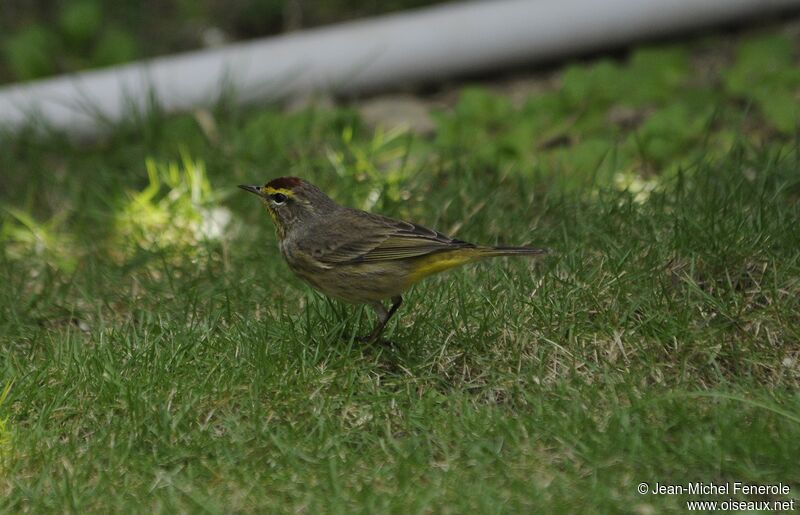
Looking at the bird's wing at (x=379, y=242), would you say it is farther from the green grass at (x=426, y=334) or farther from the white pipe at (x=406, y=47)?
the white pipe at (x=406, y=47)

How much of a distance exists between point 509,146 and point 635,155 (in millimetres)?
794

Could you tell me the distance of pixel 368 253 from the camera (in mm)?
5266

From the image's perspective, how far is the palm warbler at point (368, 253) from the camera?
514 centimetres

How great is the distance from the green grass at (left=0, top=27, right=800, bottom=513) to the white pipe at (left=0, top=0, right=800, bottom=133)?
3.27ft

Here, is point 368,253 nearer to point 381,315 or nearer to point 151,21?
point 381,315

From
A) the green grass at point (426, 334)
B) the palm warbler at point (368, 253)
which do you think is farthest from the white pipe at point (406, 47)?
the palm warbler at point (368, 253)

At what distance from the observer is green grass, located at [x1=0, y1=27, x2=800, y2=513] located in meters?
4.31

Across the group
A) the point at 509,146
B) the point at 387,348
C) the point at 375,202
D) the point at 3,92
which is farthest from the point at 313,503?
the point at 3,92

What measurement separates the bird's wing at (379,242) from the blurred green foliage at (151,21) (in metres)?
4.40

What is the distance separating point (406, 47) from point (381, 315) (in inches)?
151

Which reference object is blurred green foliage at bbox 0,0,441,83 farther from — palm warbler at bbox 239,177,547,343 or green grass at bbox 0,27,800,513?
palm warbler at bbox 239,177,547,343

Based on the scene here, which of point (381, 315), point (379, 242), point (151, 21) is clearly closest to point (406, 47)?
point (151, 21)

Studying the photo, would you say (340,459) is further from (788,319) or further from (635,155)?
(635,155)

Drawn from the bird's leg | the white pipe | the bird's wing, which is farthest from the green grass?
the white pipe
